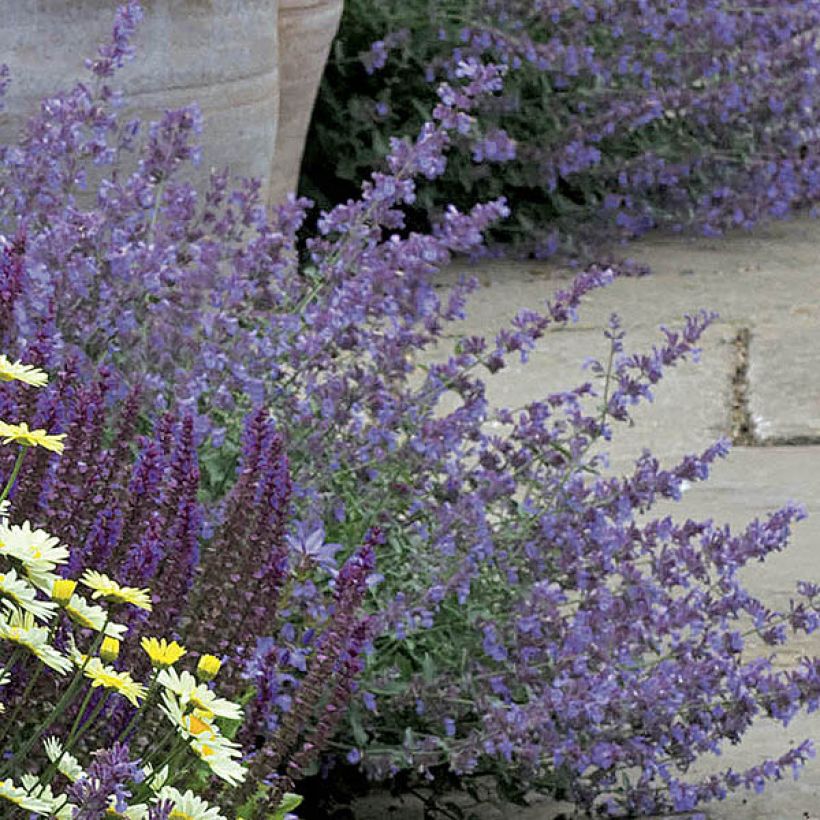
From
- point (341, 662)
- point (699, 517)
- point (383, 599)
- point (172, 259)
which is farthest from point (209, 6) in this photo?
point (341, 662)

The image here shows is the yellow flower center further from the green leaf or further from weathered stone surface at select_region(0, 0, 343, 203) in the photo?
weathered stone surface at select_region(0, 0, 343, 203)

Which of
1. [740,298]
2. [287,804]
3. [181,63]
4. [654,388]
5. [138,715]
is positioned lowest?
[740,298]

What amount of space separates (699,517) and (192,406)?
1592 mm

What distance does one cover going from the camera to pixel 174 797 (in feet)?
4.81

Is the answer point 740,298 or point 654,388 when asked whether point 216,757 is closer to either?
point 654,388

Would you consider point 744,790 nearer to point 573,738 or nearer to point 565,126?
point 573,738

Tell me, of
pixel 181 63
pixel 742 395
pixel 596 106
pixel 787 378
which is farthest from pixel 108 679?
pixel 596 106

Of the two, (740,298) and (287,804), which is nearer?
(287,804)

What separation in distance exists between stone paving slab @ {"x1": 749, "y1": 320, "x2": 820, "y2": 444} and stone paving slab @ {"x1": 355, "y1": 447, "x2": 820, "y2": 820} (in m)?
0.10

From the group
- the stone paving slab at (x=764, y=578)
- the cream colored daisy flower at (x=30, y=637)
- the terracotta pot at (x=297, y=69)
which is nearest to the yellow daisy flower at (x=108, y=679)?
the cream colored daisy flower at (x=30, y=637)

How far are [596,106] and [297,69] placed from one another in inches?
42.0

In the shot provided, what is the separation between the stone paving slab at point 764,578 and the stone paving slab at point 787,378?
99 millimetres

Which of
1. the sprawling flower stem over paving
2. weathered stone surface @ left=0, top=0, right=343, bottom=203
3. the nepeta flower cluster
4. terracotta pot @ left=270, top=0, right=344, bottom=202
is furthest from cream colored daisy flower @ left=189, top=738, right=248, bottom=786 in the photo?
the nepeta flower cluster

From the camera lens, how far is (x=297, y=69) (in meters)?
5.01
